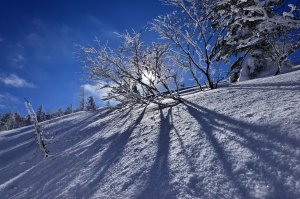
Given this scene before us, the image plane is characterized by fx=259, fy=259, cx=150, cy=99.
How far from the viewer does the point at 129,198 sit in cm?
380

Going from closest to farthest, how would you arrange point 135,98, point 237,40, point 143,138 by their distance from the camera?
point 143,138
point 135,98
point 237,40

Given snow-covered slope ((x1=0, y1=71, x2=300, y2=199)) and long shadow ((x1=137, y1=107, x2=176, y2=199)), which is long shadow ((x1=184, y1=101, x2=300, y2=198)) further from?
long shadow ((x1=137, y1=107, x2=176, y2=199))

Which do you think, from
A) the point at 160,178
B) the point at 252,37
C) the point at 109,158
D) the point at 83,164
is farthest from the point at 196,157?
the point at 252,37

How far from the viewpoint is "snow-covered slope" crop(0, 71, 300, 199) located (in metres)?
3.29

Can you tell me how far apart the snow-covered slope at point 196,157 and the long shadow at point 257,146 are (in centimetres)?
1

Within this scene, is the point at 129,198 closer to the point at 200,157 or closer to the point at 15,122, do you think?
the point at 200,157

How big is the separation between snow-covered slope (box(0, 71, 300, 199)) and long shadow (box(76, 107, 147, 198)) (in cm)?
2

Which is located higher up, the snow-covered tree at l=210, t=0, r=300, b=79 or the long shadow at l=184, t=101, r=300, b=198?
the snow-covered tree at l=210, t=0, r=300, b=79

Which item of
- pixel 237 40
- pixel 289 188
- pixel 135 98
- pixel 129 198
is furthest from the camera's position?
pixel 237 40

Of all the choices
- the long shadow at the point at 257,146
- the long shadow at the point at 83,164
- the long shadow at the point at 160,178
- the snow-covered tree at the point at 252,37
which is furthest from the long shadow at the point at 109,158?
the snow-covered tree at the point at 252,37

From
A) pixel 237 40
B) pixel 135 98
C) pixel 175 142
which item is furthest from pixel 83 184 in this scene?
pixel 237 40

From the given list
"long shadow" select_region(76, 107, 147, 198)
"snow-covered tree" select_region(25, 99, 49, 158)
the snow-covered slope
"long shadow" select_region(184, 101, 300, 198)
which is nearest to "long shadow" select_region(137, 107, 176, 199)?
the snow-covered slope

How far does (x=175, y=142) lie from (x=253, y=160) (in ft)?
6.57

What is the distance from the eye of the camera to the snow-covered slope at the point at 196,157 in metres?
3.29
